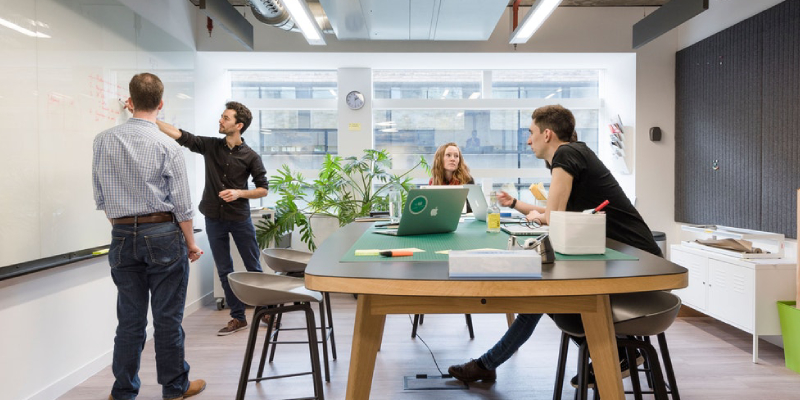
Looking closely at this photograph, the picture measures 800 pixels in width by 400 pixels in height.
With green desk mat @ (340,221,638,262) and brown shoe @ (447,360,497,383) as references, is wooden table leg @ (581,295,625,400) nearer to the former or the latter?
green desk mat @ (340,221,638,262)

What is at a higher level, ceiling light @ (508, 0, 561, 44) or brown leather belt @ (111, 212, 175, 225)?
ceiling light @ (508, 0, 561, 44)

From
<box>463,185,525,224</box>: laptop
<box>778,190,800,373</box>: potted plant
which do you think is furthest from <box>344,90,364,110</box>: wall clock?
<box>778,190,800,373</box>: potted plant

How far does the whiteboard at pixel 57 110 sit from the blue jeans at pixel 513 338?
240 centimetres

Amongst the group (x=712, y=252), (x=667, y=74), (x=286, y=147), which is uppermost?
(x=667, y=74)

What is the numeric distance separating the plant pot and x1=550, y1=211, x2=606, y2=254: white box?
2.22 metres

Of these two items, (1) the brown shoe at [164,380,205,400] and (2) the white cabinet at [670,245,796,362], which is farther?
(2) the white cabinet at [670,245,796,362]

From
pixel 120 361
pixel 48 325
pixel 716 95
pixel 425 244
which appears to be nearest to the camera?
pixel 425 244

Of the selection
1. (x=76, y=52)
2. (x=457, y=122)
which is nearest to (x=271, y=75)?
(x=457, y=122)

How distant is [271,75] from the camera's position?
610 cm

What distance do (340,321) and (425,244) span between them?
2.41m

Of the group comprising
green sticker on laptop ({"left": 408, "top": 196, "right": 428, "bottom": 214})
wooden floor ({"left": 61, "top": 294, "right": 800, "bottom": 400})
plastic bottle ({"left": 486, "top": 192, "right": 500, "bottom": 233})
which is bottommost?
wooden floor ({"left": 61, "top": 294, "right": 800, "bottom": 400})

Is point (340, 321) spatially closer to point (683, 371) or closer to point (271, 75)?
point (683, 371)

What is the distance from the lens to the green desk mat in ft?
5.72

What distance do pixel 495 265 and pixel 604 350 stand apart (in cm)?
46
